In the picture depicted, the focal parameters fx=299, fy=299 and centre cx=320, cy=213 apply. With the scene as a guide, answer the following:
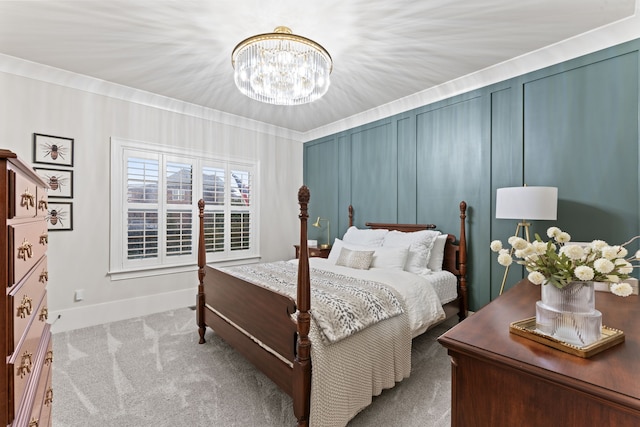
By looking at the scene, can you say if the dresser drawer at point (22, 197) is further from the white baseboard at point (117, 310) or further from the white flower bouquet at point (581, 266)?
the white baseboard at point (117, 310)

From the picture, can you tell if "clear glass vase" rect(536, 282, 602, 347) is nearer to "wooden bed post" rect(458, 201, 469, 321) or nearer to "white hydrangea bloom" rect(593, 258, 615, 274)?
"white hydrangea bloom" rect(593, 258, 615, 274)

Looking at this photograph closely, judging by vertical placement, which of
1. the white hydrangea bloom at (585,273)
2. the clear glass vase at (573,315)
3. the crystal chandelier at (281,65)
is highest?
the crystal chandelier at (281,65)

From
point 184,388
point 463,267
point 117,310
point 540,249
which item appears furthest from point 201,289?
point 540,249

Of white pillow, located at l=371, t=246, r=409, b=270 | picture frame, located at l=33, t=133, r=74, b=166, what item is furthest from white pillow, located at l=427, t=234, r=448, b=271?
picture frame, located at l=33, t=133, r=74, b=166

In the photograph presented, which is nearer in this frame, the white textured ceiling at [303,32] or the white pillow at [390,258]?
the white textured ceiling at [303,32]

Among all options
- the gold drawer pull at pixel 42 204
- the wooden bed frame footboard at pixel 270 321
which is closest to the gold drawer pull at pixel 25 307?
the gold drawer pull at pixel 42 204

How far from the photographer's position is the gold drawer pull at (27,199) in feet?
2.83

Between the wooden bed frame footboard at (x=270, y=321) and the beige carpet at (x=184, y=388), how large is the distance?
221 mm

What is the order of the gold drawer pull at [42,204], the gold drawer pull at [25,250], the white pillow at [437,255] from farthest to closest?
the white pillow at [437,255] → the gold drawer pull at [42,204] → the gold drawer pull at [25,250]

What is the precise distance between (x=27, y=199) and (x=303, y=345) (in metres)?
1.35

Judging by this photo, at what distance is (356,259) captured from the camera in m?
3.20

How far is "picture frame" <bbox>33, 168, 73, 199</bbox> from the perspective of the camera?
312cm

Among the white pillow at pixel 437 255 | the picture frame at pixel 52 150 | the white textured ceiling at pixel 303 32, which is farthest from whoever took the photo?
the white pillow at pixel 437 255

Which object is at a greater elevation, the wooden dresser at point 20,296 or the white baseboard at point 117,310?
the wooden dresser at point 20,296
